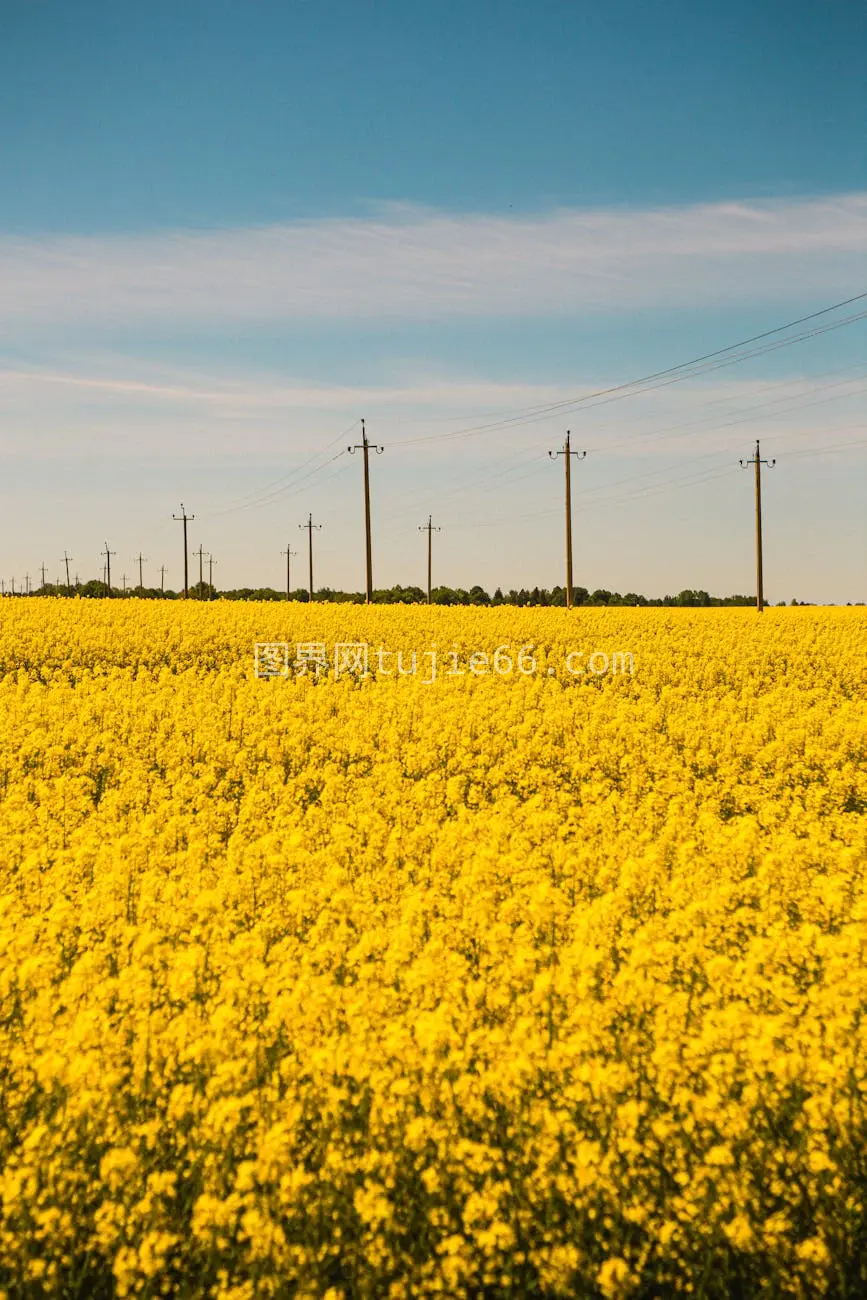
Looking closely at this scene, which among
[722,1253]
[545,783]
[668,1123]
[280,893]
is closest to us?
[722,1253]

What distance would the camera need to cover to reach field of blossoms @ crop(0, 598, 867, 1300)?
→ 11.1 feet

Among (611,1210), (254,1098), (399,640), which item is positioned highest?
(399,640)

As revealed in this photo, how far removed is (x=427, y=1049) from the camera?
3955 millimetres

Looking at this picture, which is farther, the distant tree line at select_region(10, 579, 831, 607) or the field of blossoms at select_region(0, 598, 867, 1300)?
the distant tree line at select_region(10, 579, 831, 607)

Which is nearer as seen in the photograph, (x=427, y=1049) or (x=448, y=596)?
(x=427, y=1049)

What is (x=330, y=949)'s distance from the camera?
502cm

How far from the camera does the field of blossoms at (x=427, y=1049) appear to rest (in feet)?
11.1

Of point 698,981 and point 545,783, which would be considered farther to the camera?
point 545,783

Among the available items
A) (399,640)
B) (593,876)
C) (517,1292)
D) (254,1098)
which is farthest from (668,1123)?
(399,640)

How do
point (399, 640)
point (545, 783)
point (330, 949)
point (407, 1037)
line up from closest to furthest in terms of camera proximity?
point (407, 1037) < point (330, 949) < point (545, 783) < point (399, 640)

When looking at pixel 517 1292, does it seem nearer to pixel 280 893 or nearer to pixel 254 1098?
pixel 254 1098

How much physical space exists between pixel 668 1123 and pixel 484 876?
285cm

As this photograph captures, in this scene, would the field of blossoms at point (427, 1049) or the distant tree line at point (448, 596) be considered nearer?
the field of blossoms at point (427, 1049)

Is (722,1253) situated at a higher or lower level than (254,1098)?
lower
